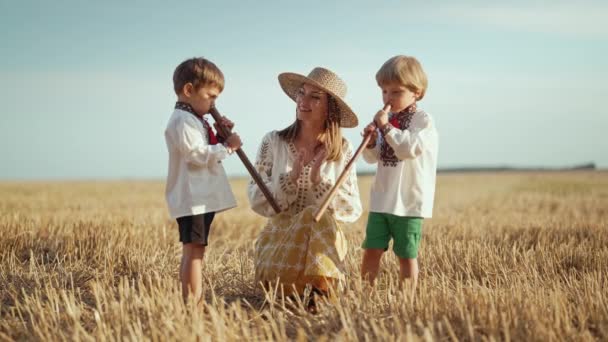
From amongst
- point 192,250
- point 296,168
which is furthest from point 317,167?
point 192,250

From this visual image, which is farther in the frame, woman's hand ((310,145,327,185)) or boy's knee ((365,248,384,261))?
boy's knee ((365,248,384,261))

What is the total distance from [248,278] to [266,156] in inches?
42.9

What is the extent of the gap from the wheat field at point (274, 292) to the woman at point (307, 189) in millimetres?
234

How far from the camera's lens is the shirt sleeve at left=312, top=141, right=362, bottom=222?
422cm

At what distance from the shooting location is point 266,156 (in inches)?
175

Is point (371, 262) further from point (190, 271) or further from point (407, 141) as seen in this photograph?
point (190, 271)

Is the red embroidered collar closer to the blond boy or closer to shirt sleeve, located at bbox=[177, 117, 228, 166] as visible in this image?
shirt sleeve, located at bbox=[177, 117, 228, 166]

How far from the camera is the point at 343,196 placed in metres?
4.28

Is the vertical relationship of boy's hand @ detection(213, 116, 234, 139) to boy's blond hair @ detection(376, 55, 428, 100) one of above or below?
below

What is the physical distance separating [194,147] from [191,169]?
7.3 inches

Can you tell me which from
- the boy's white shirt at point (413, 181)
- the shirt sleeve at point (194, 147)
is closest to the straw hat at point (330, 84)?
the boy's white shirt at point (413, 181)

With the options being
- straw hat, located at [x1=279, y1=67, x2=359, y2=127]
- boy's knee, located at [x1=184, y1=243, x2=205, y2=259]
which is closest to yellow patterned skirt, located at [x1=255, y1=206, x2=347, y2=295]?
boy's knee, located at [x1=184, y1=243, x2=205, y2=259]

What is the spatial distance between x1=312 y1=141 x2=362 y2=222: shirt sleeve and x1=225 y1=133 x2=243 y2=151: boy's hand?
2.43ft

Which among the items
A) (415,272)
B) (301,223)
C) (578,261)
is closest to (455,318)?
(415,272)
